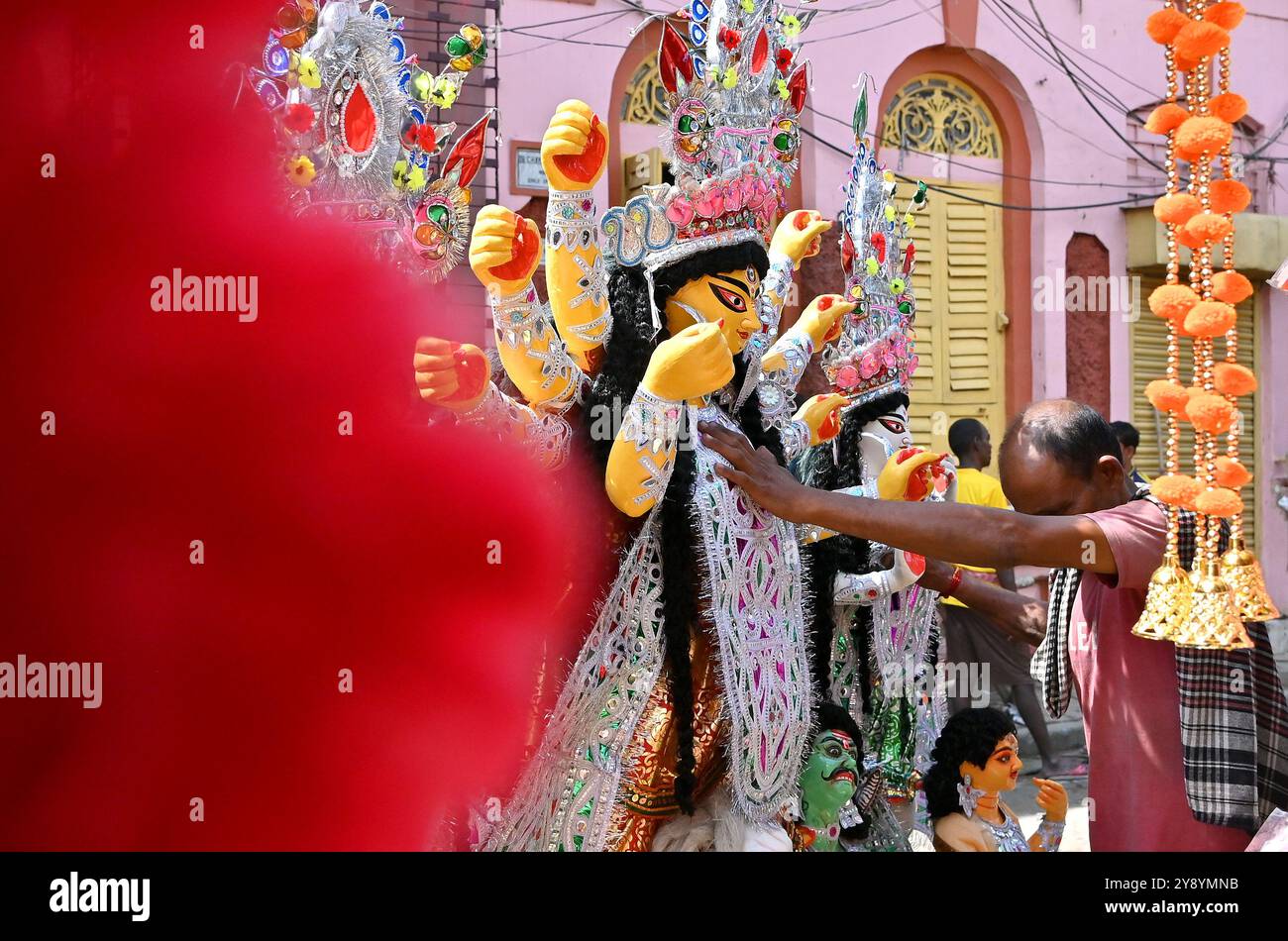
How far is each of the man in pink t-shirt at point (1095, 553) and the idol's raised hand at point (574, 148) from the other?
701 mm

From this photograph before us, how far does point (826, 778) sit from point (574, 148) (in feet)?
5.03

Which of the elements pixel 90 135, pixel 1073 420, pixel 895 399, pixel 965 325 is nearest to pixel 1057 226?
pixel 965 325

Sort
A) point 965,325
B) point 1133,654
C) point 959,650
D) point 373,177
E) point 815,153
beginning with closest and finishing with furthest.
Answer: point 1133,654 < point 373,177 < point 959,650 < point 815,153 < point 965,325

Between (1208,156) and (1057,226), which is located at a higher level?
(1057,226)

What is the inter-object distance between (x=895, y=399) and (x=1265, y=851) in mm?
2222

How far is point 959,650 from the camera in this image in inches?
228

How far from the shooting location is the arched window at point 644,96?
6.81m

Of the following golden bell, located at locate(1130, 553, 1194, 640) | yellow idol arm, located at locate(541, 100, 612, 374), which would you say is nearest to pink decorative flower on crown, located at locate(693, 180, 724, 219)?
yellow idol arm, located at locate(541, 100, 612, 374)

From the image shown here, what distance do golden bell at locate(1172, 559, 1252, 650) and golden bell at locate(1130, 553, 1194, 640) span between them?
0.01 m

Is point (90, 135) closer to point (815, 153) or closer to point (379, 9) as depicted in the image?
point (379, 9)

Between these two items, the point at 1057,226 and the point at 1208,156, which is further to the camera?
the point at 1057,226

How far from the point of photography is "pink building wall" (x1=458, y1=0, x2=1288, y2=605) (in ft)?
21.4

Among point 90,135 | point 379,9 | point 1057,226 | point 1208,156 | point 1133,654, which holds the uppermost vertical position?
point 1057,226

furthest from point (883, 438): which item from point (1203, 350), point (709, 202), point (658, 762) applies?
point (1203, 350)
